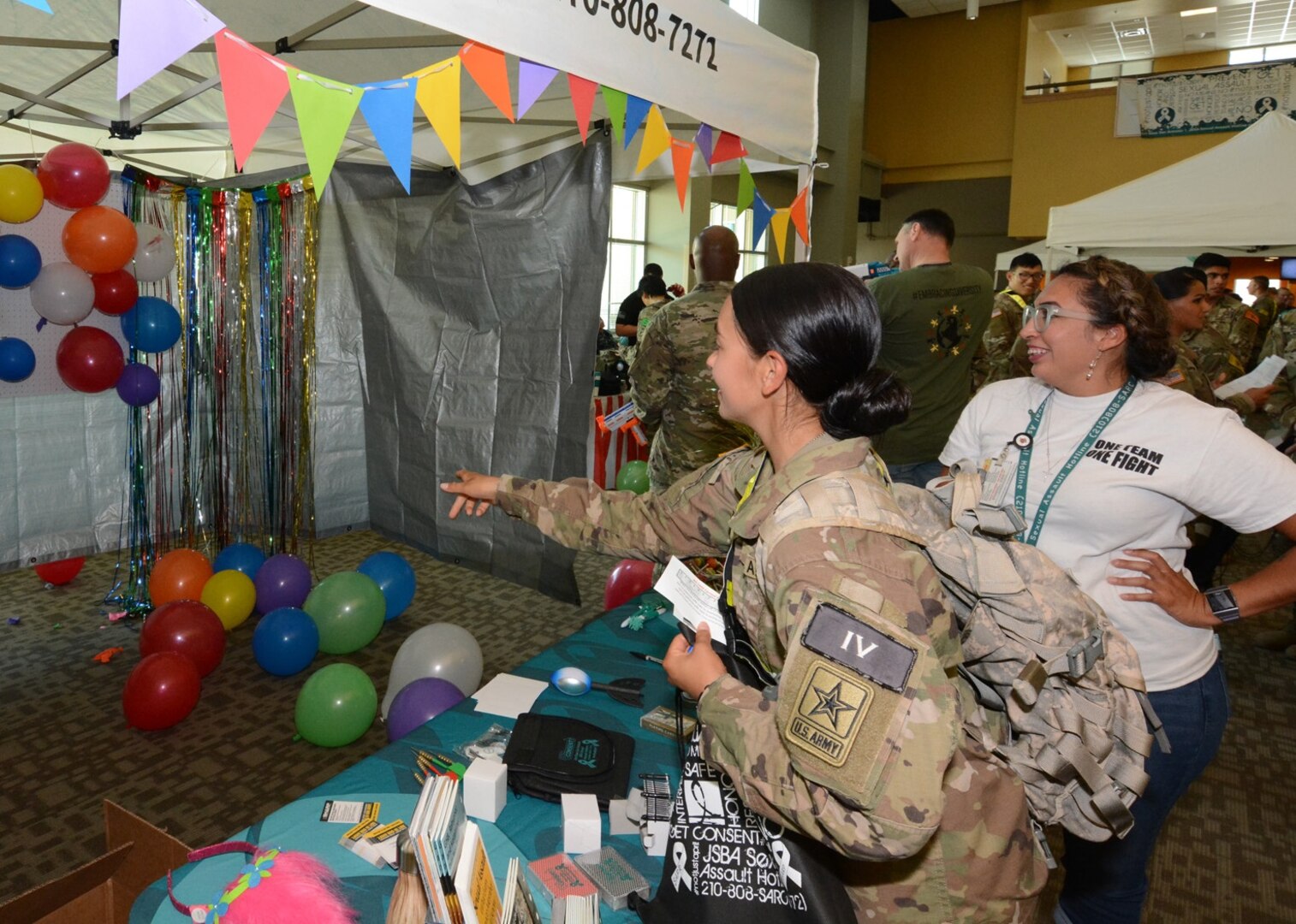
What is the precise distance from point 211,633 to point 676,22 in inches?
103

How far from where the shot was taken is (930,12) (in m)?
12.3

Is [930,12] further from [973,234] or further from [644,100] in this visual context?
[644,100]

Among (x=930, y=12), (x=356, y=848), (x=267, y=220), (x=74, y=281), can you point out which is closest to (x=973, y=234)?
(x=930, y=12)

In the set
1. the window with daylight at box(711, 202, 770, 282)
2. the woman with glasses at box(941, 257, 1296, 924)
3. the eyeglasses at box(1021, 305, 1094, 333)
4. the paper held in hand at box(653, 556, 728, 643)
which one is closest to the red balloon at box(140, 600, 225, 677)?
the paper held in hand at box(653, 556, 728, 643)

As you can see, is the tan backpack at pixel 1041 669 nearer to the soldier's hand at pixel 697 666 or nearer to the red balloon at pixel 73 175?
the soldier's hand at pixel 697 666

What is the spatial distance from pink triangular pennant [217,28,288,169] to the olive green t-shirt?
2.09 metres

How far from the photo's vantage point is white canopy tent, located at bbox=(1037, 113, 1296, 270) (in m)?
4.32

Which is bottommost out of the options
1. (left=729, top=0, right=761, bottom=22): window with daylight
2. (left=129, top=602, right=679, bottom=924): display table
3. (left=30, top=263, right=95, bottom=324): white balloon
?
(left=129, top=602, right=679, bottom=924): display table

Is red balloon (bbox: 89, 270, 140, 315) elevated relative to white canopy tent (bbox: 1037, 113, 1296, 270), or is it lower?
lower

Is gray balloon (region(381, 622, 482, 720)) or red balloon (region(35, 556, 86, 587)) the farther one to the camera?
red balloon (region(35, 556, 86, 587))

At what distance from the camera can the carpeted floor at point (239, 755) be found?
6.89 feet

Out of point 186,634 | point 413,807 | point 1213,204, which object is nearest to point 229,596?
point 186,634

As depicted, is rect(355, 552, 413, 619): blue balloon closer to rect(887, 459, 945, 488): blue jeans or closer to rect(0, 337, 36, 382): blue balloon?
rect(0, 337, 36, 382): blue balloon

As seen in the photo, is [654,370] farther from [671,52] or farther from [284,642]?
[284,642]
